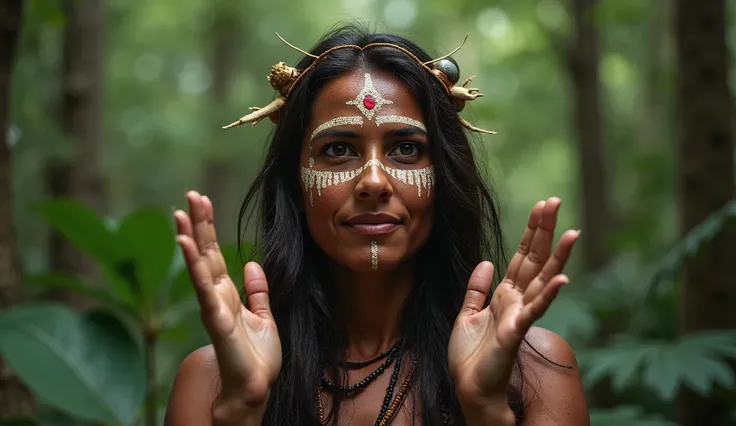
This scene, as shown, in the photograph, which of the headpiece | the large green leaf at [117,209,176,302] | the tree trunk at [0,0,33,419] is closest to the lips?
the headpiece

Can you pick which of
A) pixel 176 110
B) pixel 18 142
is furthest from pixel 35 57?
pixel 176 110

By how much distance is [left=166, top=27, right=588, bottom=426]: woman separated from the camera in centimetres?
184

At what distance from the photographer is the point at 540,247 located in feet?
5.87

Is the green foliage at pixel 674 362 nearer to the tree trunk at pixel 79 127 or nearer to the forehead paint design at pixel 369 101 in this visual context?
the forehead paint design at pixel 369 101

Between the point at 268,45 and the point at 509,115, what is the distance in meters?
4.87

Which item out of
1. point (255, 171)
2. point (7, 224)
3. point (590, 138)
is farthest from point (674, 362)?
point (590, 138)

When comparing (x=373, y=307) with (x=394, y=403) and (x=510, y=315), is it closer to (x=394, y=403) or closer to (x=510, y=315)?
(x=394, y=403)

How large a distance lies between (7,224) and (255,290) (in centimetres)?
145

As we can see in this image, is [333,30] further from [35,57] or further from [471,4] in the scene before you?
[35,57]

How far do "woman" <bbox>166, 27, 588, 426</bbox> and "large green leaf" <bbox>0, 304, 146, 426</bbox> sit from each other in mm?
923

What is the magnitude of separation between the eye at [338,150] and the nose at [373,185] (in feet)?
0.34

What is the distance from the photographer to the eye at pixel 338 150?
2.21m

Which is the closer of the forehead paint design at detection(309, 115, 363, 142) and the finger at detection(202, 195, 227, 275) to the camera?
the finger at detection(202, 195, 227, 275)

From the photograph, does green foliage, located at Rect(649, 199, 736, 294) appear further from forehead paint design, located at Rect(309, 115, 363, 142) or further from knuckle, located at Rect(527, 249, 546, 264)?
forehead paint design, located at Rect(309, 115, 363, 142)
